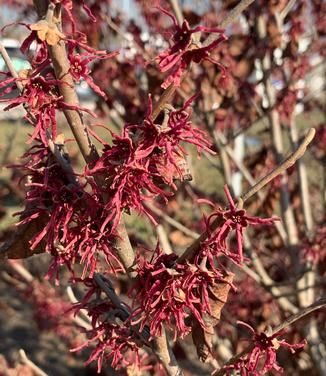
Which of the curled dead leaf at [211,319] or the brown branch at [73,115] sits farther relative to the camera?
the curled dead leaf at [211,319]

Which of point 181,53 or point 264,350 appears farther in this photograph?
point 264,350

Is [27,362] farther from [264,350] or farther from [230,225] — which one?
[230,225]

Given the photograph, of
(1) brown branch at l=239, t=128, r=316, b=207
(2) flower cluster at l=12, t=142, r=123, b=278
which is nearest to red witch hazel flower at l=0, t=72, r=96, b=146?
(2) flower cluster at l=12, t=142, r=123, b=278

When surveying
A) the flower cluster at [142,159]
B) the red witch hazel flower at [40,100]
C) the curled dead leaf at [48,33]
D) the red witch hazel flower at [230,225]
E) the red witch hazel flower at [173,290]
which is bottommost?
the red witch hazel flower at [173,290]

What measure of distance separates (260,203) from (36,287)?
181 centimetres

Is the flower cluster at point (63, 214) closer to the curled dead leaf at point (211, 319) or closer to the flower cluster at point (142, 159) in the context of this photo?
the flower cluster at point (142, 159)

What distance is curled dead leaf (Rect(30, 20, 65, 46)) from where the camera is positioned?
3.00 feet

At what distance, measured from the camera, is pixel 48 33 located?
0.93m

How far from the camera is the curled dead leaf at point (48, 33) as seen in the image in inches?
35.9

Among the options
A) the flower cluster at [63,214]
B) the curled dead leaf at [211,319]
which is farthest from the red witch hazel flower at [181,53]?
the curled dead leaf at [211,319]

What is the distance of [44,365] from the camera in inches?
206

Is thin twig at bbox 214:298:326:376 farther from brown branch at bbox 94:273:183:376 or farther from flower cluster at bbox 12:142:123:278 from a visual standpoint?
flower cluster at bbox 12:142:123:278

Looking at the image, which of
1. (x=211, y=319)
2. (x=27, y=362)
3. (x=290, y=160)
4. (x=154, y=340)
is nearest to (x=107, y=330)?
(x=154, y=340)

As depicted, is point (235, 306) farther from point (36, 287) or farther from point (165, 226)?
point (36, 287)
